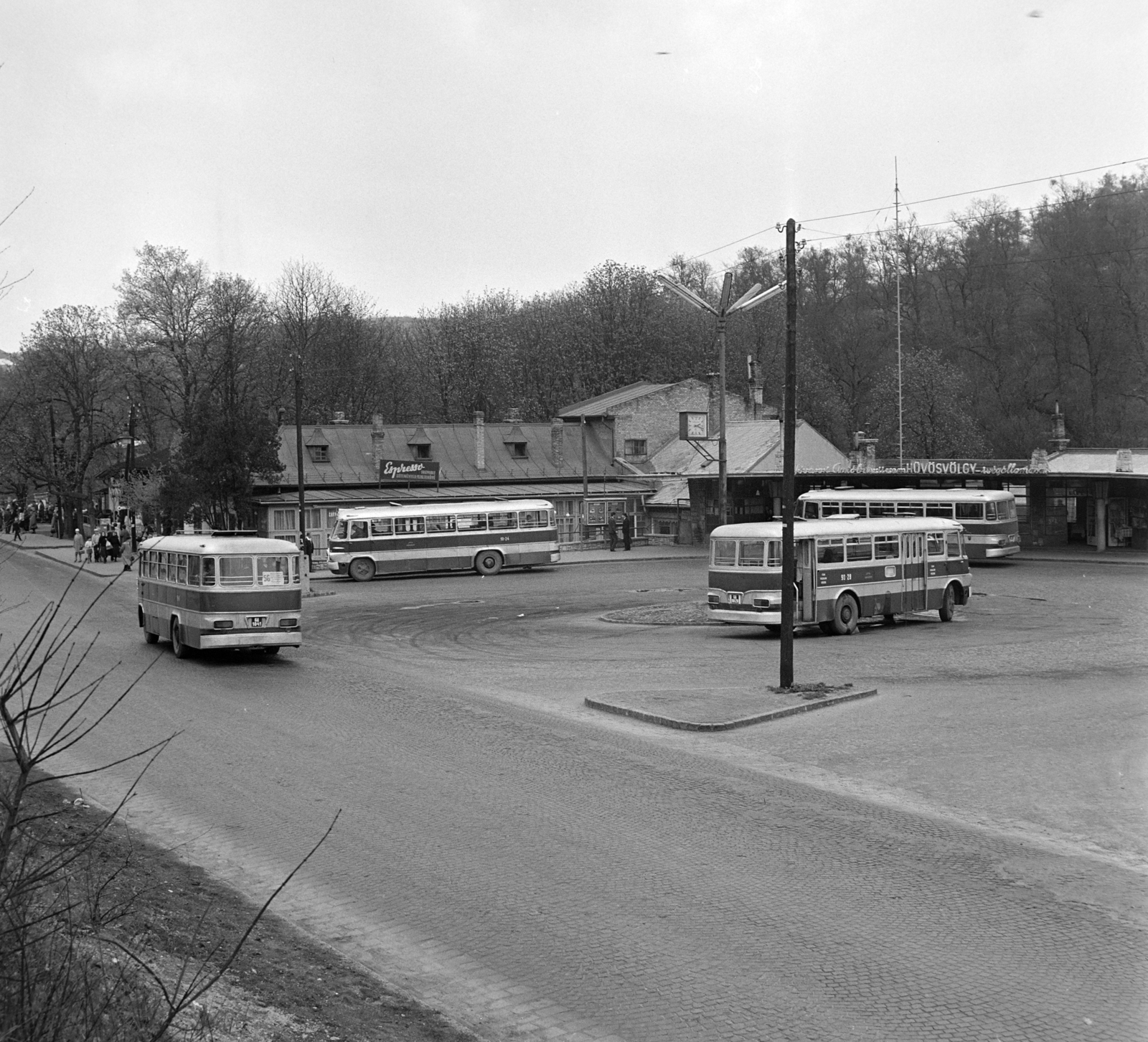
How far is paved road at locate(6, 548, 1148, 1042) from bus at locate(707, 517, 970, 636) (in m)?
4.53

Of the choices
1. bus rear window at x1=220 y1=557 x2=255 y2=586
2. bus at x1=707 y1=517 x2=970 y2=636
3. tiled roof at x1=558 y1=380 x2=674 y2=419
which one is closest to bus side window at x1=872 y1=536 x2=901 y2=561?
bus at x1=707 y1=517 x2=970 y2=636

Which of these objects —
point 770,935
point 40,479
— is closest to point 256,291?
point 40,479

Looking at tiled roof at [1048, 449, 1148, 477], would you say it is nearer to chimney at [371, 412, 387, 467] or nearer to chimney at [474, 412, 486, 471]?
chimney at [474, 412, 486, 471]

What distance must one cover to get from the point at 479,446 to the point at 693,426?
12.9 m

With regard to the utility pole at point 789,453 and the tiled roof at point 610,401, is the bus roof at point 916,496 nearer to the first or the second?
the tiled roof at point 610,401

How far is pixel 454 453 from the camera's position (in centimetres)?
6706

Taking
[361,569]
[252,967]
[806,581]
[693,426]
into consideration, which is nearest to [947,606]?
[806,581]

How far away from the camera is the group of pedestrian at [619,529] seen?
6191 cm

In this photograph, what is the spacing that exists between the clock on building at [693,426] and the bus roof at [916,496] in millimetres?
8416

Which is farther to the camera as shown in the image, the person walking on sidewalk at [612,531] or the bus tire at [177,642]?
the person walking on sidewalk at [612,531]

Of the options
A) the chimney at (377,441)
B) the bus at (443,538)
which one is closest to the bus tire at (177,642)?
the bus at (443,538)

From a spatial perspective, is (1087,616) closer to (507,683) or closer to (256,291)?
(507,683)

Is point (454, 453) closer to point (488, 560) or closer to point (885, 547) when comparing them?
point (488, 560)

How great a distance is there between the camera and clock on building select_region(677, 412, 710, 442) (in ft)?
197
